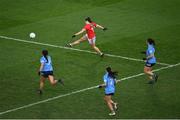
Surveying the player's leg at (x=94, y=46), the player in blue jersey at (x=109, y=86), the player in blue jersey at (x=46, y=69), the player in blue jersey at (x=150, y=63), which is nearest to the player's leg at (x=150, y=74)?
the player in blue jersey at (x=150, y=63)

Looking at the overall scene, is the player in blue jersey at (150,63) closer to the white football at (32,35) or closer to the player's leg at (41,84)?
the player's leg at (41,84)

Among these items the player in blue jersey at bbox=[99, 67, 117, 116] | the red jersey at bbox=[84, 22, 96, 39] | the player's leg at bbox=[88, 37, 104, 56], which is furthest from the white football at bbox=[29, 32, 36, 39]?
the player in blue jersey at bbox=[99, 67, 117, 116]

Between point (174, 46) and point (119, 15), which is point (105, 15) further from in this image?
point (174, 46)

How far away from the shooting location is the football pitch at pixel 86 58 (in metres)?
28.8

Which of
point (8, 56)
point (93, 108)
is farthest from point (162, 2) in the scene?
point (93, 108)

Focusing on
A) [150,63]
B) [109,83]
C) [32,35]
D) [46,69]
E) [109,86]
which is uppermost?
[32,35]

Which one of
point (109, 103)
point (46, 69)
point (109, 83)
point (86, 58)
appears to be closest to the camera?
point (109, 83)

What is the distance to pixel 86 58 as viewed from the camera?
35.7m

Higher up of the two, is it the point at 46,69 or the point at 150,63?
the point at 46,69

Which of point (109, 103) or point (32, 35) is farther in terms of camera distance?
point (32, 35)

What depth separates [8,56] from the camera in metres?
36.2

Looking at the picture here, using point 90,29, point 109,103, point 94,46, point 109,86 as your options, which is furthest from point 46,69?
point 90,29

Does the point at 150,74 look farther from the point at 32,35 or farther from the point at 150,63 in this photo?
the point at 32,35

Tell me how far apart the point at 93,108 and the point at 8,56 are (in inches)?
360
